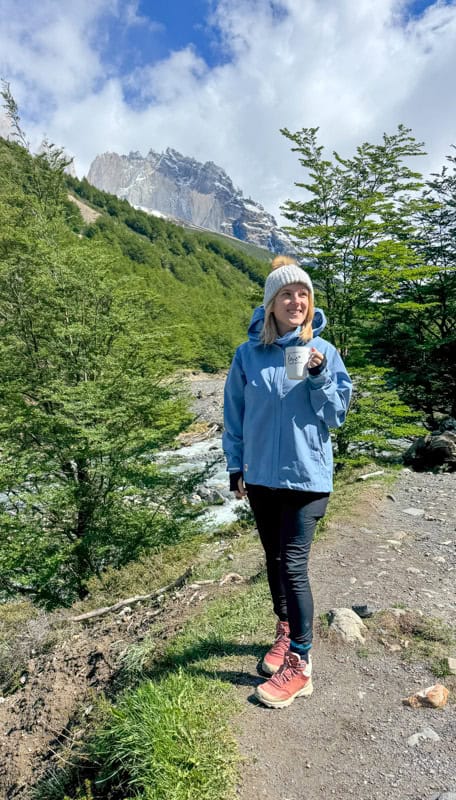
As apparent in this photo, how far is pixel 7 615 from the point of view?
719 cm

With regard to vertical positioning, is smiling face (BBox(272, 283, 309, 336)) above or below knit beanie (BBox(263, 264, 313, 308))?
below

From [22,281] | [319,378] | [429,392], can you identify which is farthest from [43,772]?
[429,392]

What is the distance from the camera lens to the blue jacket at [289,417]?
2541mm

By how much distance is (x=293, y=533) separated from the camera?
8.54 ft

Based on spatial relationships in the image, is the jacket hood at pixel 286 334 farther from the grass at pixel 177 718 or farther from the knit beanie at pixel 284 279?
the grass at pixel 177 718

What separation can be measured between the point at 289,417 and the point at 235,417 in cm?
43

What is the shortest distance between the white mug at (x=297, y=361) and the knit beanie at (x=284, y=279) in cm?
49

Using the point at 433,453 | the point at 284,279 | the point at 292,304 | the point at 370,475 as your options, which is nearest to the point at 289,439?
the point at 292,304

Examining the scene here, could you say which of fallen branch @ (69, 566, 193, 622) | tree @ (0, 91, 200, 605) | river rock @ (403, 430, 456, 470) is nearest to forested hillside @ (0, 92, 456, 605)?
tree @ (0, 91, 200, 605)

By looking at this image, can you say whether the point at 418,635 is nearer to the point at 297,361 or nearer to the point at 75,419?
the point at 297,361

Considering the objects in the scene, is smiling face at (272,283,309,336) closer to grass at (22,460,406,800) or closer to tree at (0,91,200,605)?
grass at (22,460,406,800)

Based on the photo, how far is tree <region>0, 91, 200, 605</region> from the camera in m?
7.96

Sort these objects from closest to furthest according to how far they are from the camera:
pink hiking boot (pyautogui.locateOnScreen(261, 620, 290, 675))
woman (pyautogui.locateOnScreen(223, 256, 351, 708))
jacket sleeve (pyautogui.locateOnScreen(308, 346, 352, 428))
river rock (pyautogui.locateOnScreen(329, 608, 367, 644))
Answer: jacket sleeve (pyautogui.locateOnScreen(308, 346, 352, 428)) < woman (pyautogui.locateOnScreen(223, 256, 351, 708)) < pink hiking boot (pyautogui.locateOnScreen(261, 620, 290, 675)) < river rock (pyautogui.locateOnScreen(329, 608, 367, 644))

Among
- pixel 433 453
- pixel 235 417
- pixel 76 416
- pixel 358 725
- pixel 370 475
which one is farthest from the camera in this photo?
pixel 433 453
